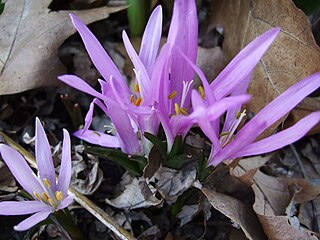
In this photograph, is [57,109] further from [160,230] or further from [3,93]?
[160,230]

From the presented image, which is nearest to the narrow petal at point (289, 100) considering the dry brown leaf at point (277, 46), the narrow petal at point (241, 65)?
the narrow petal at point (241, 65)

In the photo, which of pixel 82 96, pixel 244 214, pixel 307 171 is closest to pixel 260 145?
pixel 244 214

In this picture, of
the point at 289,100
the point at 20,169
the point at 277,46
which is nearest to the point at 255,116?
the point at 289,100

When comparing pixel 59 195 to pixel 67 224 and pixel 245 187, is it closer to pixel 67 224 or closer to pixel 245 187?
pixel 67 224

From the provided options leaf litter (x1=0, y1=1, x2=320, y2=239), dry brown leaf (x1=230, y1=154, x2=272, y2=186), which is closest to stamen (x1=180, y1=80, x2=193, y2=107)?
leaf litter (x1=0, y1=1, x2=320, y2=239)

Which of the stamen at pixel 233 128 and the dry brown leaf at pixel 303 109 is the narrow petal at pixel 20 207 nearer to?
the stamen at pixel 233 128

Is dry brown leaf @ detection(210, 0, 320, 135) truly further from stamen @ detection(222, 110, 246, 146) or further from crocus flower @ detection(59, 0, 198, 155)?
crocus flower @ detection(59, 0, 198, 155)

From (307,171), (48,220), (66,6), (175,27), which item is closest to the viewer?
(175,27)
